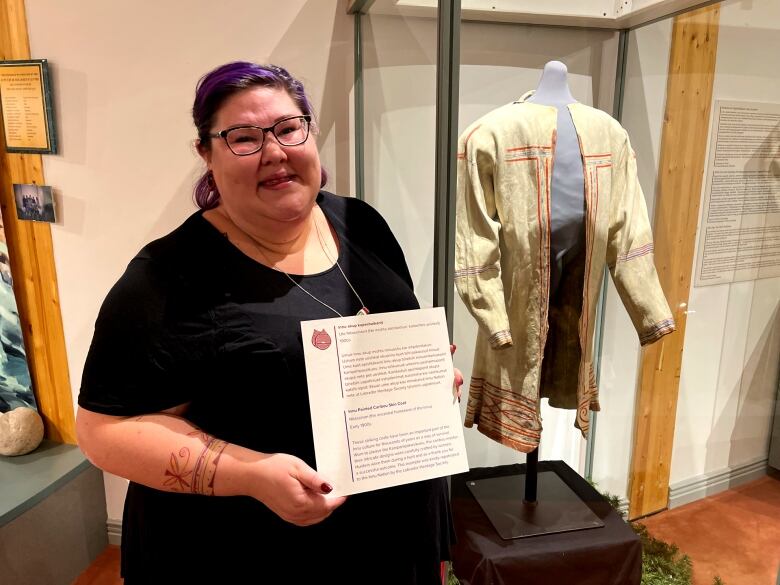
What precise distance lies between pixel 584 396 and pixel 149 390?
1.03m

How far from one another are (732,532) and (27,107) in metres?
2.21

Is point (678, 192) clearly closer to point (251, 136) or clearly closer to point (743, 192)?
point (743, 192)

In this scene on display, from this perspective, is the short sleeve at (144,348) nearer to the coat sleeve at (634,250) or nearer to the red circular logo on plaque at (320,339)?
the red circular logo on plaque at (320,339)

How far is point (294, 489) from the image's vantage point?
800 mm

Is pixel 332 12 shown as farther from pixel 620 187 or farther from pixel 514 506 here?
pixel 514 506

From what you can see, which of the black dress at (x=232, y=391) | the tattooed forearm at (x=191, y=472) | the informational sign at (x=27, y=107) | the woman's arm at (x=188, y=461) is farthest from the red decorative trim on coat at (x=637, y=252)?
the informational sign at (x=27, y=107)

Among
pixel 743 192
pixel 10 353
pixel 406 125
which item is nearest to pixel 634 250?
pixel 743 192

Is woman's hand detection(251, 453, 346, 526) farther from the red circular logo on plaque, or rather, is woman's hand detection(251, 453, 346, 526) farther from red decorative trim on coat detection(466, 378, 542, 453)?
red decorative trim on coat detection(466, 378, 542, 453)

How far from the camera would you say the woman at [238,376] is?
0.85m

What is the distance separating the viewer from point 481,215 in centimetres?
130

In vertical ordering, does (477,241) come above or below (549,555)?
above

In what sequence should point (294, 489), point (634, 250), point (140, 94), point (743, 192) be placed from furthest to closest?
1. point (140, 94)
2. point (634, 250)
3. point (743, 192)
4. point (294, 489)

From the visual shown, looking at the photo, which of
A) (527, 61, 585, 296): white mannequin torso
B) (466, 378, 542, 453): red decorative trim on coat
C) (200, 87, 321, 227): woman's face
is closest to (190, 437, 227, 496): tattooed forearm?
(200, 87, 321, 227): woman's face

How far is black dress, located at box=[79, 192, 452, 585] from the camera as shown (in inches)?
33.7
